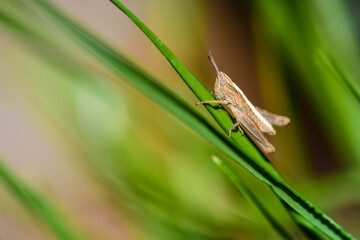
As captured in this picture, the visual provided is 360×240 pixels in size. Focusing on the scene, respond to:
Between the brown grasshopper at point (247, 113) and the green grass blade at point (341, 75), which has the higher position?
the brown grasshopper at point (247, 113)

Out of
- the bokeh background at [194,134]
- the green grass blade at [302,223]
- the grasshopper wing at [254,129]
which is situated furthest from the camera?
the grasshopper wing at [254,129]

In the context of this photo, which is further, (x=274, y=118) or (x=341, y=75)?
(x=274, y=118)

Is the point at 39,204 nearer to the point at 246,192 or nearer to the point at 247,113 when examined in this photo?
the point at 246,192

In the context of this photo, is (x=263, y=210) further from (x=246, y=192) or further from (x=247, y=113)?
(x=247, y=113)

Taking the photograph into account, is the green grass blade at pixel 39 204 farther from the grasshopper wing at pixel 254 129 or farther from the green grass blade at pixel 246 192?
the grasshopper wing at pixel 254 129

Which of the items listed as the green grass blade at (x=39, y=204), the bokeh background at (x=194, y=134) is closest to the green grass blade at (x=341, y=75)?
the bokeh background at (x=194, y=134)

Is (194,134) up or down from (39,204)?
up

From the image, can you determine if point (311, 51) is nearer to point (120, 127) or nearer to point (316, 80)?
point (316, 80)

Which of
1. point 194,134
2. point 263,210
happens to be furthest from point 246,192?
point 194,134

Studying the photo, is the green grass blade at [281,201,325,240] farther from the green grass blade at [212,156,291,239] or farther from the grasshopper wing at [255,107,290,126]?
the grasshopper wing at [255,107,290,126]

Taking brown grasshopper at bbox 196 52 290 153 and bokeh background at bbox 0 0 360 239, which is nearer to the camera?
bokeh background at bbox 0 0 360 239

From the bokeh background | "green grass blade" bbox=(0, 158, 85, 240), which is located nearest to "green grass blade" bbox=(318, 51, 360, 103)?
the bokeh background
